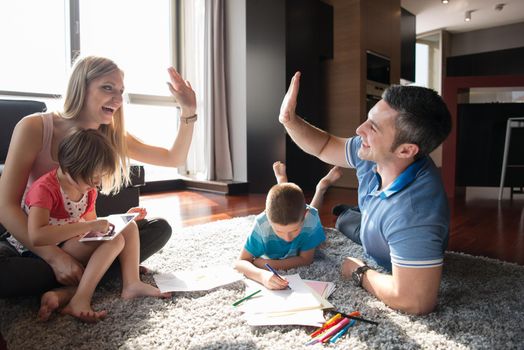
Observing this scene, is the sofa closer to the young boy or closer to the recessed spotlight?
the young boy

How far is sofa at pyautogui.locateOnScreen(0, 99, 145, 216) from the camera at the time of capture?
2150 mm

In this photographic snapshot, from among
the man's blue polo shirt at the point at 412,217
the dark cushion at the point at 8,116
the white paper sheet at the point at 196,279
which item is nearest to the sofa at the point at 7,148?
the dark cushion at the point at 8,116

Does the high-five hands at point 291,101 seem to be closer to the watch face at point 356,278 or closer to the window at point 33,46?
the watch face at point 356,278

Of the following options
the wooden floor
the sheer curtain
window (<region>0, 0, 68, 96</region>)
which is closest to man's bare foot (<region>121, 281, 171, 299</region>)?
the wooden floor

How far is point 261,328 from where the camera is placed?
3.58 feet

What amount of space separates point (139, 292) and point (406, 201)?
34.7 inches

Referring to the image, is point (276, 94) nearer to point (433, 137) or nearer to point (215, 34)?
point (215, 34)

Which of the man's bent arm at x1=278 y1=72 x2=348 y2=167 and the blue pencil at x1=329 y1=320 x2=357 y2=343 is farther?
the man's bent arm at x1=278 y1=72 x2=348 y2=167

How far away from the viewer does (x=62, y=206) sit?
1241 mm

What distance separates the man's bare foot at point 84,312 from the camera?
1.12 m

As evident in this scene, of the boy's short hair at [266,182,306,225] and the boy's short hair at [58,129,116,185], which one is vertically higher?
the boy's short hair at [58,129,116,185]

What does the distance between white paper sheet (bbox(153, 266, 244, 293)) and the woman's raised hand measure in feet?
1.99

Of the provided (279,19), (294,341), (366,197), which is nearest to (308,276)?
(366,197)

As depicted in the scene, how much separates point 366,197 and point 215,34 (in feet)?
10.8
